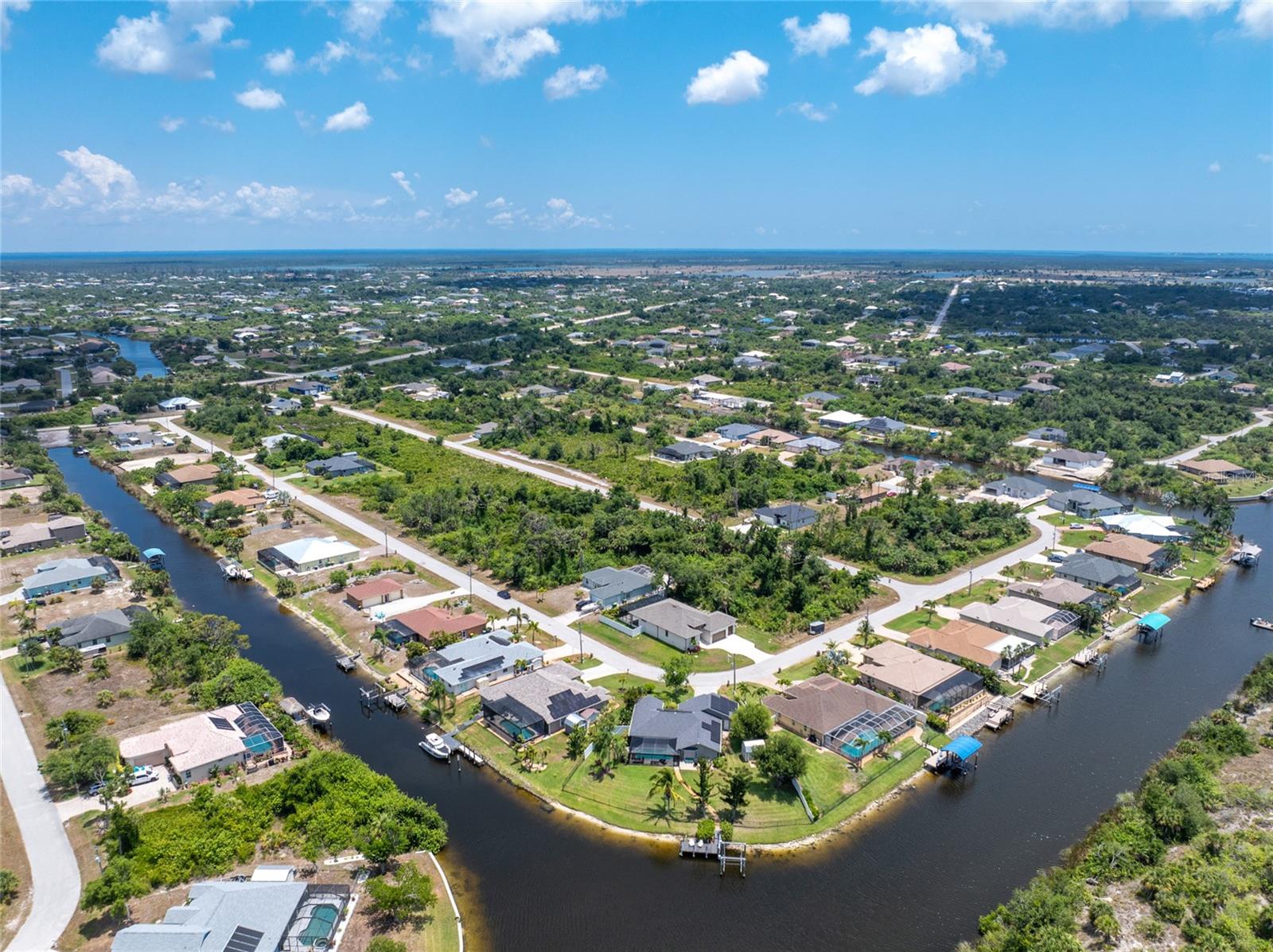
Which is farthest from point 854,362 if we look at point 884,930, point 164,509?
point 884,930

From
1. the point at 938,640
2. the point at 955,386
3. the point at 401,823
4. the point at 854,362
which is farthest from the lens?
the point at 854,362

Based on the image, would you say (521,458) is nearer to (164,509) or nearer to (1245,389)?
(164,509)

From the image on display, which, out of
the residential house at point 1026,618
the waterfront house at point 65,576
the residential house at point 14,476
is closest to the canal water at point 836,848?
the residential house at point 1026,618

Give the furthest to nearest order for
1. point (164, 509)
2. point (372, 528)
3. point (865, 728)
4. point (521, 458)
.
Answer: point (521, 458) < point (164, 509) < point (372, 528) < point (865, 728)

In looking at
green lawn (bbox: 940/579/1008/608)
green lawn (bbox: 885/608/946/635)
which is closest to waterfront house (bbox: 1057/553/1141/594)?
green lawn (bbox: 940/579/1008/608)

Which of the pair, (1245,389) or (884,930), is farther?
(1245,389)

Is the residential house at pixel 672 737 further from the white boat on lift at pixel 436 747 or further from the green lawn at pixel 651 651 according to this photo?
the white boat on lift at pixel 436 747
